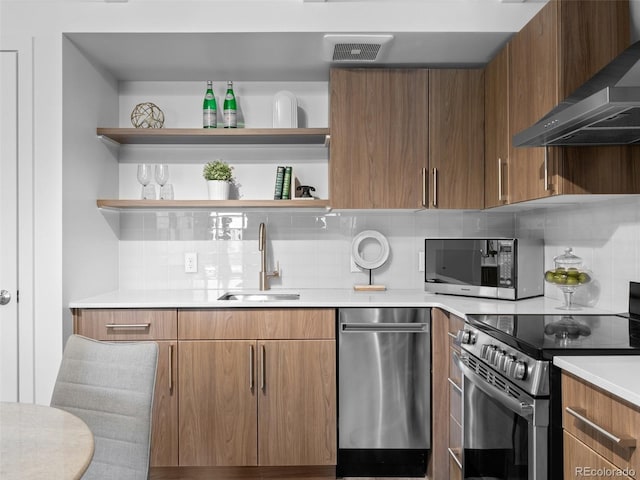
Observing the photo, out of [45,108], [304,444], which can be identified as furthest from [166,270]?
[304,444]

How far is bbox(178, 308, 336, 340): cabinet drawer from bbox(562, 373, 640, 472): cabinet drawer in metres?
1.28

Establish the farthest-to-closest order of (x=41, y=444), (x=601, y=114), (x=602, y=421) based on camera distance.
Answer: (x=601, y=114) → (x=602, y=421) → (x=41, y=444)

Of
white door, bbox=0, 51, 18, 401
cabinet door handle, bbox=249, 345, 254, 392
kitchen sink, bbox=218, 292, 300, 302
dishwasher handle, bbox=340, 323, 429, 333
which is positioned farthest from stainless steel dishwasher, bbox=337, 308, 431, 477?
white door, bbox=0, 51, 18, 401

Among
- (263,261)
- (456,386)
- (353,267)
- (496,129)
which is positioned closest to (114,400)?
(456,386)

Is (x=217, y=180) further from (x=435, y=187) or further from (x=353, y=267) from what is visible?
(x=435, y=187)

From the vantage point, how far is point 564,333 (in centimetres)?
169

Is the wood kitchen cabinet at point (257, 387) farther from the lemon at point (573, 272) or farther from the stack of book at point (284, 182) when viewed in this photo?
the lemon at point (573, 272)

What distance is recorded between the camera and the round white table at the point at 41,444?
0.95 metres

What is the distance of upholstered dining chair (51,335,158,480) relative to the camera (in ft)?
4.83

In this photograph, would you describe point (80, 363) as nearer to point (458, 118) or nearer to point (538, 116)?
point (538, 116)


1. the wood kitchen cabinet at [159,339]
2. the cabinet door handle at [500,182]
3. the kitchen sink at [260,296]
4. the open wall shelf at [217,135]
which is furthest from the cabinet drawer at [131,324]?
the cabinet door handle at [500,182]

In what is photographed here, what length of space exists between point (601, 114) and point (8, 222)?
2.52 meters

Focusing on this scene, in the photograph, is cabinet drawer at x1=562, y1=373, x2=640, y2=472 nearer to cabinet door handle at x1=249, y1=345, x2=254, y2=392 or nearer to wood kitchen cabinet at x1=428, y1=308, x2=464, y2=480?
wood kitchen cabinet at x1=428, y1=308, x2=464, y2=480

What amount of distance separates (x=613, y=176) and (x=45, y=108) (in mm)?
2531
